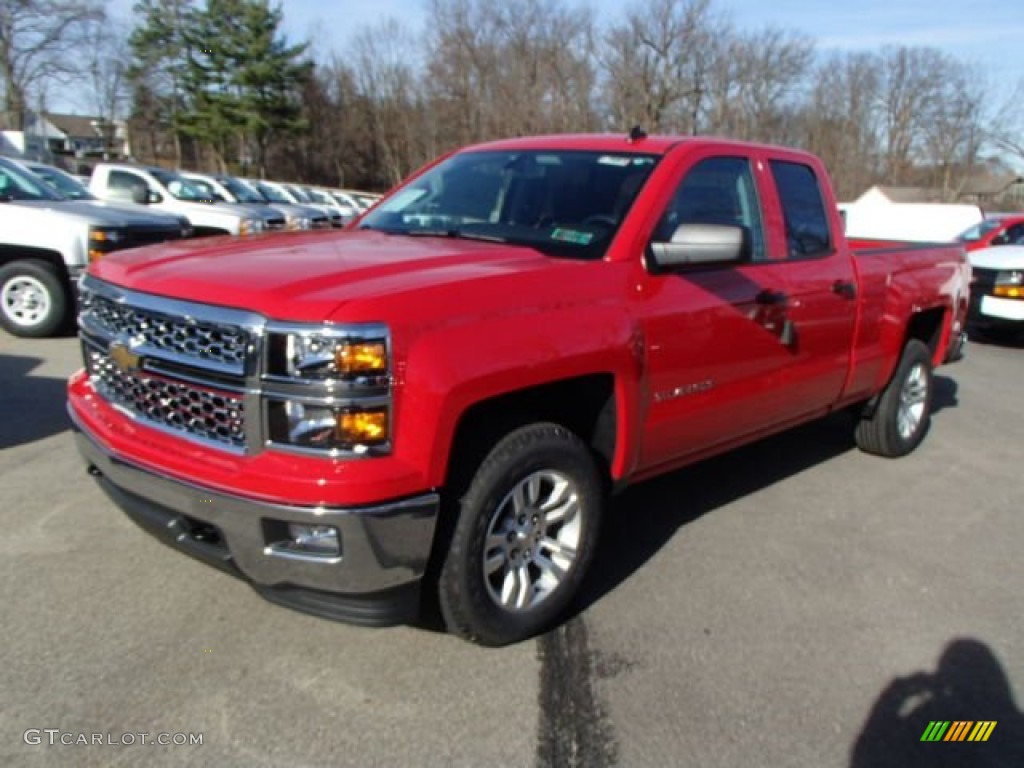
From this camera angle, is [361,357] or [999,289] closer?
[361,357]

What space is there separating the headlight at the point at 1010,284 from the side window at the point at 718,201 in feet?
28.8

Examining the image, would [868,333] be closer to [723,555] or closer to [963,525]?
[963,525]

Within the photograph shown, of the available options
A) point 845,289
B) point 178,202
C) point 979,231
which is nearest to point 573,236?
point 845,289

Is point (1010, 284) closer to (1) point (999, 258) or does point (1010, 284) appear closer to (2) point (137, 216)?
(1) point (999, 258)

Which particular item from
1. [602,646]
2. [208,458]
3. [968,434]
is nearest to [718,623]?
[602,646]

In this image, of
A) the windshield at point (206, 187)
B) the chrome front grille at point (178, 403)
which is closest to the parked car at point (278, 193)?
the windshield at point (206, 187)

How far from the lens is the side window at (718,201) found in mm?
3775

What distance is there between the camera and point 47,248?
8.43 metres

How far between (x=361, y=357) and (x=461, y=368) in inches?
13.5

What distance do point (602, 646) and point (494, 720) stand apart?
658 mm

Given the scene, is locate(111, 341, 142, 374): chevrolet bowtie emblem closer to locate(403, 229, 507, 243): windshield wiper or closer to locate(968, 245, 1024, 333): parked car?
locate(403, 229, 507, 243): windshield wiper

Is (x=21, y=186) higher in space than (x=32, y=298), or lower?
higher

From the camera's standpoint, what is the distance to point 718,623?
356 cm

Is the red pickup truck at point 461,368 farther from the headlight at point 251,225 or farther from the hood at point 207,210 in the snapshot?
the hood at point 207,210
